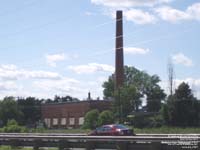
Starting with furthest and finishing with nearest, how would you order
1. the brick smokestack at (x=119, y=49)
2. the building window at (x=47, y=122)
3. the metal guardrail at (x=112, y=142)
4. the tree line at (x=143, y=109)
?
the building window at (x=47, y=122)
the brick smokestack at (x=119, y=49)
the tree line at (x=143, y=109)
the metal guardrail at (x=112, y=142)

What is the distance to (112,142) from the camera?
82.2ft

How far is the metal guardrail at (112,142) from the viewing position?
2166 cm

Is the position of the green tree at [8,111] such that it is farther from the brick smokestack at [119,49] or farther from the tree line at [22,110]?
the brick smokestack at [119,49]

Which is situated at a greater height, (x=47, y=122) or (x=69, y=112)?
(x=69, y=112)

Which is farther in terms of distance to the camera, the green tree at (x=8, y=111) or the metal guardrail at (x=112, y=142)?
the green tree at (x=8, y=111)

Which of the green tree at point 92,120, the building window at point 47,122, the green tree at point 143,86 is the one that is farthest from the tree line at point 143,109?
the building window at point 47,122

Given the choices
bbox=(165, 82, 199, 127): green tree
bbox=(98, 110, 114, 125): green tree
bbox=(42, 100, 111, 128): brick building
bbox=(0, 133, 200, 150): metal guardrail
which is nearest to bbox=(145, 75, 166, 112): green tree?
bbox=(42, 100, 111, 128): brick building

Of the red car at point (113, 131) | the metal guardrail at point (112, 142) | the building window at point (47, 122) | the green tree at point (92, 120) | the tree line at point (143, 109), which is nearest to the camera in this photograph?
the metal guardrail at point (112, 142)

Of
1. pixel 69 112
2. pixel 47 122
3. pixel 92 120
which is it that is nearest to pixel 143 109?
pixel 69 112

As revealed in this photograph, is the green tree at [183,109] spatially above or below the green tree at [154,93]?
below

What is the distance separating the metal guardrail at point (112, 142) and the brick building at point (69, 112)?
3392 inches

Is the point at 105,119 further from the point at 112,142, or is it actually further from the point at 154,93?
the point at 154,93

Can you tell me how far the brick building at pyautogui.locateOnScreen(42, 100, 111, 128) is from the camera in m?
119

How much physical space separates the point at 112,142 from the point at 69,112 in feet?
325
